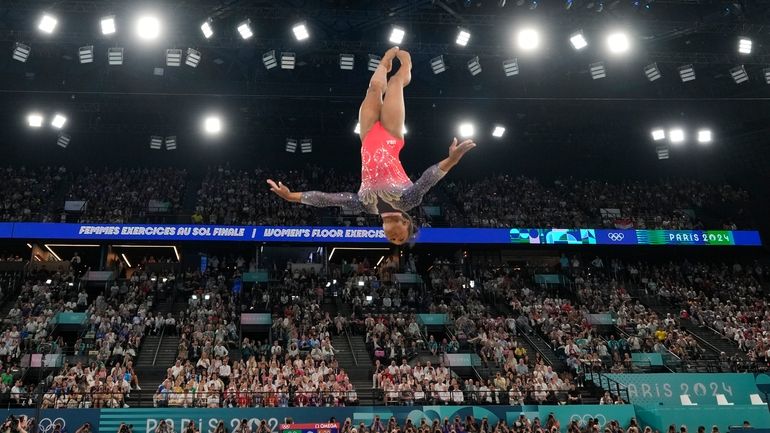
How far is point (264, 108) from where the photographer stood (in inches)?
975

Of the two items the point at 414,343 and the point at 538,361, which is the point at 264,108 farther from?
the point at 538,361

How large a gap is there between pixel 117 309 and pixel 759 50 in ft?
73.1

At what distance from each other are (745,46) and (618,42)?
169 inches

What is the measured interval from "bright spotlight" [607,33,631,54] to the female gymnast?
12400mm

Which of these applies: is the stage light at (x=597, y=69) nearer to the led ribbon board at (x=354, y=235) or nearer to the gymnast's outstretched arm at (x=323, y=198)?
the led ribbon board at (x=354, y=235)

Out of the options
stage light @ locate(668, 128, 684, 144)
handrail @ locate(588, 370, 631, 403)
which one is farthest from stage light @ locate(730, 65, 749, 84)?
handrail @ locate(588, 370, 631, 403)

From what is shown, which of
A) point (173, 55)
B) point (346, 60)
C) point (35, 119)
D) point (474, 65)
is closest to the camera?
point (173, 55)

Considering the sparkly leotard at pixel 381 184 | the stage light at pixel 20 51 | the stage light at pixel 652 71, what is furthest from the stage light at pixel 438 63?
the sparkly leotard at pixel 381 184

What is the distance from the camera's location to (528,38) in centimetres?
1759

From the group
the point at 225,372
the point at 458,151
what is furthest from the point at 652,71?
the point at 458,151

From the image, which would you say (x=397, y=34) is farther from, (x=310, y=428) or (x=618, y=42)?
(x=310, y=428)

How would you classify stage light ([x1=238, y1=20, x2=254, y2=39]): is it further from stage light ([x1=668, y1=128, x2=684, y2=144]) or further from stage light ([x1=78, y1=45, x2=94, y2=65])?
stage light ([x1=668, y1=128, x2=684, y2=144])

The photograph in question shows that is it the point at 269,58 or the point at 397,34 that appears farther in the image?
the point at 269,58

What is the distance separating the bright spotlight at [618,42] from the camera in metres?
17.5
